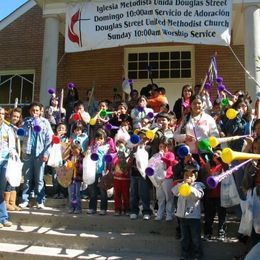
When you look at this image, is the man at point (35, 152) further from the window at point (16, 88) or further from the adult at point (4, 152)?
the window at point (16, 88)

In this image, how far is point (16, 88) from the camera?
1394 cm

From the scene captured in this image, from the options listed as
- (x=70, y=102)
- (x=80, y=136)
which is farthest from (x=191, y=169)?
(x=70, y=102)

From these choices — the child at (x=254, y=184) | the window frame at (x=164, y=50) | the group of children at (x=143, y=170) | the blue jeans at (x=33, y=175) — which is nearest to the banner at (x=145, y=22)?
the group of children at (x=143, y=170)

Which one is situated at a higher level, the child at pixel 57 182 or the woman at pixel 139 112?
the woman at pixel 139 112

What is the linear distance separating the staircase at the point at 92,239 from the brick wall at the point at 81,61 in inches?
243

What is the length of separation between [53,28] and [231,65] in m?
5.09

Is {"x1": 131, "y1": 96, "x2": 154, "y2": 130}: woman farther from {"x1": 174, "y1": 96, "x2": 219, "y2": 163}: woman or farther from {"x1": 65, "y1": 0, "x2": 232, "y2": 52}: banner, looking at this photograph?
{"x1": 65, "y1": 0, "x2": 232, "y2": 52}: banner

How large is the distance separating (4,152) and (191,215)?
294cm

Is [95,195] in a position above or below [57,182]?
below

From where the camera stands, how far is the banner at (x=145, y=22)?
9016 mm

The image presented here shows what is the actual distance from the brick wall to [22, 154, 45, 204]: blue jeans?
16.8 feet

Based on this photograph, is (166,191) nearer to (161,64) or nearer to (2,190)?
(2,190)

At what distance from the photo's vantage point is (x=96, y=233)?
19.3 ft

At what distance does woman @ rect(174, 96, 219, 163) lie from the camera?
554cm
